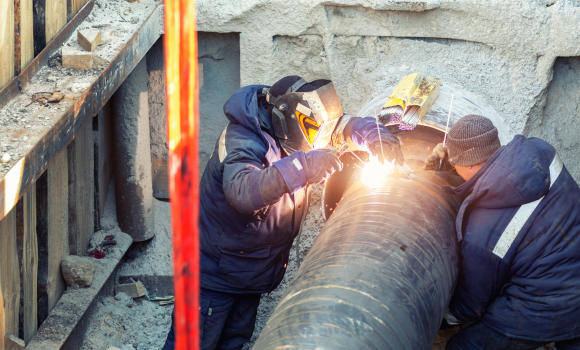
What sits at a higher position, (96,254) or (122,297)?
(96,254)

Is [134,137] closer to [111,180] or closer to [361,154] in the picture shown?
[111,180]

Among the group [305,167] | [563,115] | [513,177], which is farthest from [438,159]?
[563,115]

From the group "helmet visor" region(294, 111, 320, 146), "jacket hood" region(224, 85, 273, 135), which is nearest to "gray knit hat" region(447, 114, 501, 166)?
"helmet visor" region(294, 111, 320, 146)

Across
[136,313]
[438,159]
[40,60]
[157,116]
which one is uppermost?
[40,60]

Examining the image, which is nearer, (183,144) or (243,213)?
(243,213)

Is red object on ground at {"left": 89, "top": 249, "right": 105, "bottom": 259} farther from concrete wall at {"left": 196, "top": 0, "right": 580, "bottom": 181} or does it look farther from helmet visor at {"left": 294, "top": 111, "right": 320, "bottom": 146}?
helmet visor at {"left": 294, "top": 111, "right": 320, "bottom": 146}

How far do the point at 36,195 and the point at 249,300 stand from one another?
4.72ft

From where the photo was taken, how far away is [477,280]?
2.64 metres

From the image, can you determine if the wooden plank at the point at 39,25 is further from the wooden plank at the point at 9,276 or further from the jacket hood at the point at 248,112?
the jacket hood at the point at 248,112

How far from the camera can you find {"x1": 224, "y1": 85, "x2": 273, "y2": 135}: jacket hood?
2.96m

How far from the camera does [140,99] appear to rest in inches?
163

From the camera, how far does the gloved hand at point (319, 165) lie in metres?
2.70

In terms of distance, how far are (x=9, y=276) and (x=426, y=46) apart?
9.83 feet

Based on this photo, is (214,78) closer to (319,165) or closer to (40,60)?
(40,60)
